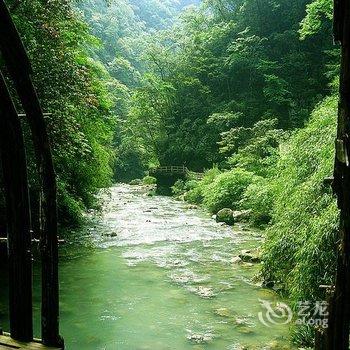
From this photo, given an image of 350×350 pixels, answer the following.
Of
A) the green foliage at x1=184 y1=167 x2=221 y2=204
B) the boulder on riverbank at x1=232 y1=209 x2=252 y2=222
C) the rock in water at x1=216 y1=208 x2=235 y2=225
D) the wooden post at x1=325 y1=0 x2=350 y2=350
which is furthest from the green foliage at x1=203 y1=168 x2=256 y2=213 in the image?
the wooden post at x1=325 y1=0 x2=350 y2=350

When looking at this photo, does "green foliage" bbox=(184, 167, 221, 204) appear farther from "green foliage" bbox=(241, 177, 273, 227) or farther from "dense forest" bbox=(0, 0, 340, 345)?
"green foliage" bbox=(241, 177, 273, 227)

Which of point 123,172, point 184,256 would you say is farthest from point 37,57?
point 123,172

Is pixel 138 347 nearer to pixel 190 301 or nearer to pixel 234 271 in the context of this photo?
pixel 190 301

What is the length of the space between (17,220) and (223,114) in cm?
3024

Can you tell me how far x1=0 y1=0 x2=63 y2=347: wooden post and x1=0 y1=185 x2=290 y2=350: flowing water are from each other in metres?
3.66

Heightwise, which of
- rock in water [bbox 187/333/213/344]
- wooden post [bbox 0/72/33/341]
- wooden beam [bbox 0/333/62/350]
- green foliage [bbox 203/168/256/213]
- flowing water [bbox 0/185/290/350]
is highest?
wooden post [bbox 0/72/33/341]

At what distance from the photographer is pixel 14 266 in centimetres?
306

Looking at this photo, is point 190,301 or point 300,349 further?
point 190,301

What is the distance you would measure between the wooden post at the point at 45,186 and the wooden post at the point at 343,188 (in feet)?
6.46

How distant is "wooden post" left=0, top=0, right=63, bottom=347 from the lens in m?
2.70

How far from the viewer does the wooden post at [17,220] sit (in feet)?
9.70

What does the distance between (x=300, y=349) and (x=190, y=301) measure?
279cm

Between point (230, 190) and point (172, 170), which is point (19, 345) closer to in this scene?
point (230, 190)

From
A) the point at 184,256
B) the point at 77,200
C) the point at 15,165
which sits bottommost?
the point at 184,256
